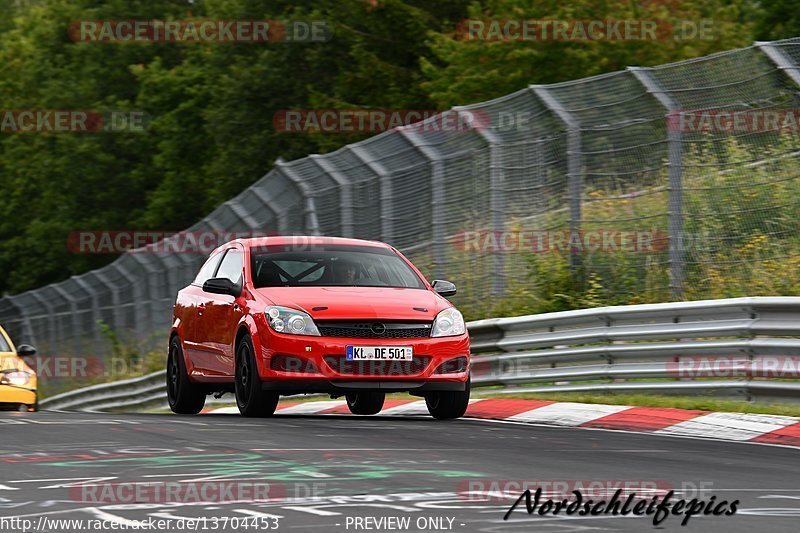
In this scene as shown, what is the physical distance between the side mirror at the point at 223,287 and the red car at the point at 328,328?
0.04 feet

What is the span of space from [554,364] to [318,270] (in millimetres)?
2790

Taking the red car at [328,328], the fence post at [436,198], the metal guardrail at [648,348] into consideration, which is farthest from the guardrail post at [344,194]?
the red car at [328,328]

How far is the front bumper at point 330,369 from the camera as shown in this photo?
1243 centimetres

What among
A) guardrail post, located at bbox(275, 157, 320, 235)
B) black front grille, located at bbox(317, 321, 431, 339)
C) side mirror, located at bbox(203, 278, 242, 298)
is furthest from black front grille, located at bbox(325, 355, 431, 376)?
guardrail post, located at bbox(275, 157, 320, 235)

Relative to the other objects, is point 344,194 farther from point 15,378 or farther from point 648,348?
point 648,348

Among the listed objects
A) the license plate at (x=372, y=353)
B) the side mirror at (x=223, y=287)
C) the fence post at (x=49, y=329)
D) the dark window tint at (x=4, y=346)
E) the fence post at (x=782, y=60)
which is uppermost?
the fence post at (x=782, y=60)

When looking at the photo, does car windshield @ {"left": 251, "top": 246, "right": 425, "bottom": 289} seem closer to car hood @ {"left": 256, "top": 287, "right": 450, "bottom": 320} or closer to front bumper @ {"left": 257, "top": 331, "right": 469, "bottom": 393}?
car hood @ {"left": 256, "top": 287, "right": 450, "bottom": 320}

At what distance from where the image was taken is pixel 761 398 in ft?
41.0

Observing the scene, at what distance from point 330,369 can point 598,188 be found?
492cm

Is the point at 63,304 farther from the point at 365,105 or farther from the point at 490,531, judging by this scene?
the point at 490,531

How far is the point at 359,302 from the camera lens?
1270 centimetres

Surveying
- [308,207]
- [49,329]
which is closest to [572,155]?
[308,207]

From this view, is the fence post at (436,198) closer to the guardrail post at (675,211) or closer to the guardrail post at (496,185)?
the guardrail post at (496,185)

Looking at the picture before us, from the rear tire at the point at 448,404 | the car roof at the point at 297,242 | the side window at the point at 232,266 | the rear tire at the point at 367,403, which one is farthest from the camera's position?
the rear tire at the point at 367,403
